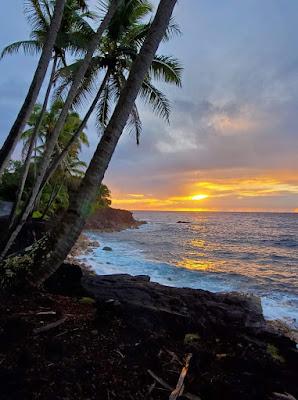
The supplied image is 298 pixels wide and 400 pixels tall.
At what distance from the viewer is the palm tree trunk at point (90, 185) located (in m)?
5.28

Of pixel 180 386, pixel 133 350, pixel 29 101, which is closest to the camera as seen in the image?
pixel 180 386

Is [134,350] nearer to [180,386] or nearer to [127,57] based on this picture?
[180,386]

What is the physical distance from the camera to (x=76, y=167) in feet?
100

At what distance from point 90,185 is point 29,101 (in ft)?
10.8

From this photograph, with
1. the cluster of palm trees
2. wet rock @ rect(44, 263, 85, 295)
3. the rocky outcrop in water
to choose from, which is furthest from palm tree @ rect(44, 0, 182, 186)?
the rocky outcrop in water

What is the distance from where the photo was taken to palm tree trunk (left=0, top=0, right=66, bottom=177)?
714 centimetres

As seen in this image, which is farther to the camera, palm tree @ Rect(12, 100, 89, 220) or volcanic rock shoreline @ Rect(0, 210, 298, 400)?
palm tree @ Rect(12, 100, 89, 220)

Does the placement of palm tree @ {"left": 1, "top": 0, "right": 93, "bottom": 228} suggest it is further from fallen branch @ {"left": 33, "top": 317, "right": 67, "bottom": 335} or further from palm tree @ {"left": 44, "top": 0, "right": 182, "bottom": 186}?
fallen branch @ {"left": 33, "top": 317, "right": 67, "bottom": 335}

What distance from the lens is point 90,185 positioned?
5324mm

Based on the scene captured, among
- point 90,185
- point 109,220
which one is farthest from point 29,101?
point 109,220

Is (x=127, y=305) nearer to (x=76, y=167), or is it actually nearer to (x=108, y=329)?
(x=108, y=329)

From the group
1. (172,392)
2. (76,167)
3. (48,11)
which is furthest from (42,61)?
(76,167)

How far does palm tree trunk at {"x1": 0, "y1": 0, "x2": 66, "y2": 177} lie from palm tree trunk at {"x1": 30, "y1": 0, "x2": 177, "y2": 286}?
2647 millimetres

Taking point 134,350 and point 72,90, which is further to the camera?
point 72,90
